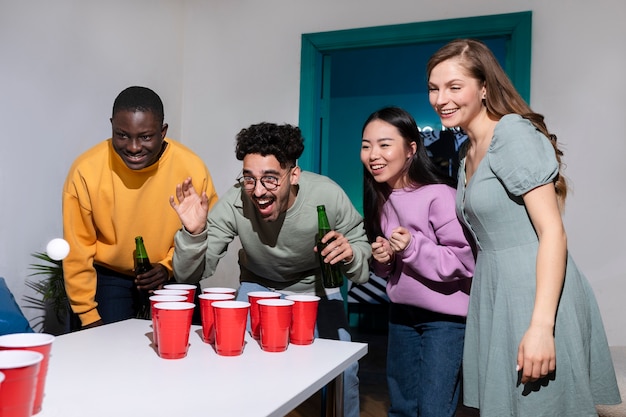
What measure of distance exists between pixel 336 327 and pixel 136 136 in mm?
1079

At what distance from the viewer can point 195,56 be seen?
4266 millimetres

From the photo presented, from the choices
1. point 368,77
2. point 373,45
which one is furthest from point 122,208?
point 368,77

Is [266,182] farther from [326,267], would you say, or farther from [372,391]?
[372,391]

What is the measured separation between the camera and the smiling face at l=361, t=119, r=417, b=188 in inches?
82.8

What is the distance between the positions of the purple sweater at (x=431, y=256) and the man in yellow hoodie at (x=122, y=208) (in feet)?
3.04

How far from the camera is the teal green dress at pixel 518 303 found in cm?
136

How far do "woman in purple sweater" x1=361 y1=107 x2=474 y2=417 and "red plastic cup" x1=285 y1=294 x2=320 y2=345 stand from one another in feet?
1.67

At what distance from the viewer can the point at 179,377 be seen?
1.18 meters

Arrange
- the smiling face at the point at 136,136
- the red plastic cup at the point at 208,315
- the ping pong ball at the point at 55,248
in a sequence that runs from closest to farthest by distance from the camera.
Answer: the red plastic cup at the point at 208,315 → the smiling face at the point at 136,136 → the ping pong ball at the point at 55,248

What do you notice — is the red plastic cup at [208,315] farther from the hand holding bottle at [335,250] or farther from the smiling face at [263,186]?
the smiling face at [263,186]

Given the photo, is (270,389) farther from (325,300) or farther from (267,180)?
(325,300)

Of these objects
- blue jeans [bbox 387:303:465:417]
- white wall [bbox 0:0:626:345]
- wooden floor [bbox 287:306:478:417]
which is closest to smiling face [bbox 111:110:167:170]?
white wall [bbox 0:0:626:345]

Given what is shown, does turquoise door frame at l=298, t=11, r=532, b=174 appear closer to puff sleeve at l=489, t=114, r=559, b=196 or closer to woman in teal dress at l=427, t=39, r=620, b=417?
woman in teal dress at l=427, t=39, r=620, b=417

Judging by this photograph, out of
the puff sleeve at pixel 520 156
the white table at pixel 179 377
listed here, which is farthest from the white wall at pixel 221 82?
the puff sleeve at pixel 520 156
